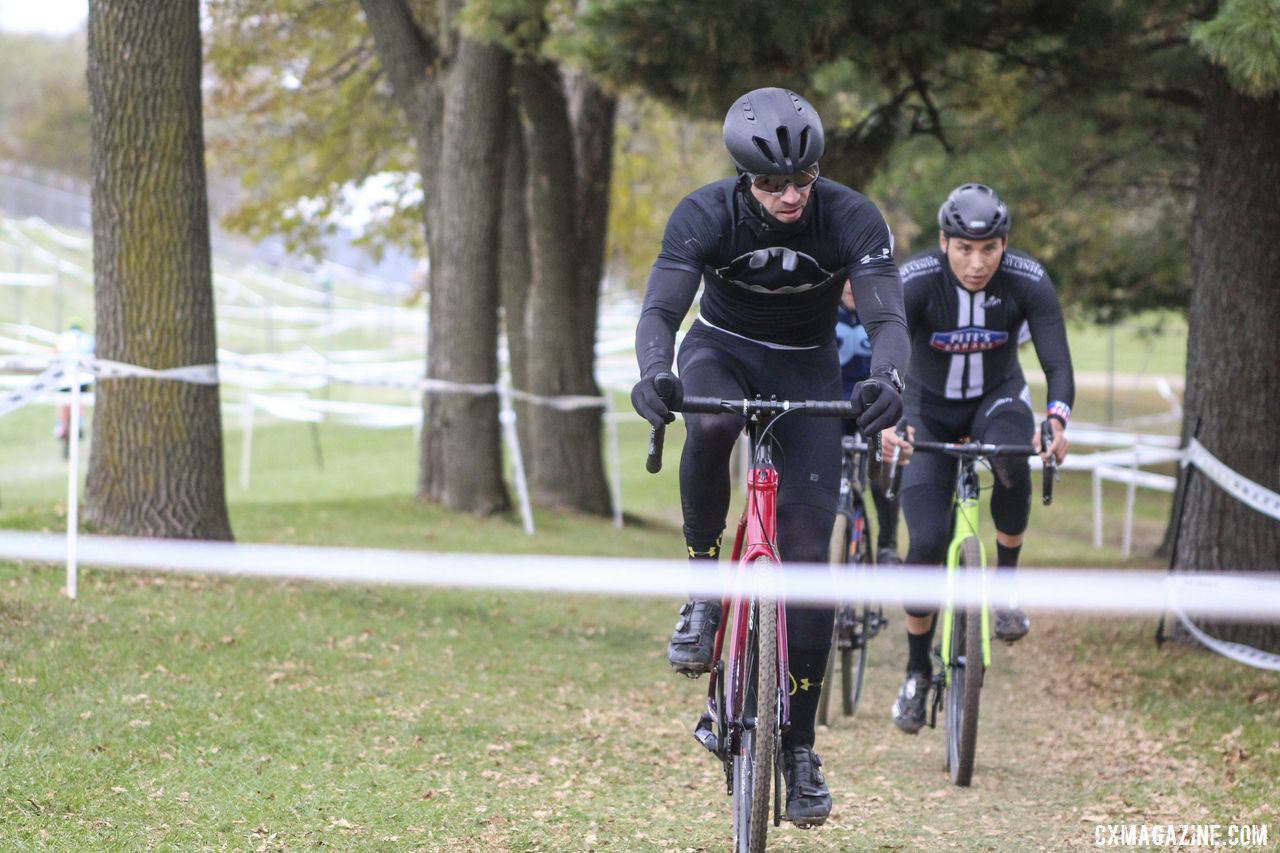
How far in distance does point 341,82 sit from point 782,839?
1659cm

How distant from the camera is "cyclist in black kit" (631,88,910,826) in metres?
4.82

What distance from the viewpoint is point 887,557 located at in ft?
27.1

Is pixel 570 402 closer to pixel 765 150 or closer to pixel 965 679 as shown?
pixel 965 679

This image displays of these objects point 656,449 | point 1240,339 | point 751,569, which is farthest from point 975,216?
point 1240,339

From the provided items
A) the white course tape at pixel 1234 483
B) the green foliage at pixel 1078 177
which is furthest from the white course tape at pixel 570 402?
the white course tape at pixel 1234 483

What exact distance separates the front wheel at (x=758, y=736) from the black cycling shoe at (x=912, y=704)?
7.22ft

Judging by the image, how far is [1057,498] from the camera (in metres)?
26.3

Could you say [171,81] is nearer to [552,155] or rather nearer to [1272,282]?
[1272,282]

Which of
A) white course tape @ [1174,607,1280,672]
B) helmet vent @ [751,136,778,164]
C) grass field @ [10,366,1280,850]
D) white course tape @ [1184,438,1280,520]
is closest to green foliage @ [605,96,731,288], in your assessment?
grass field @ [10,366,1280,850]

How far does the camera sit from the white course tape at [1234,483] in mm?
8695

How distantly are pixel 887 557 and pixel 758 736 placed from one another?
3.78m

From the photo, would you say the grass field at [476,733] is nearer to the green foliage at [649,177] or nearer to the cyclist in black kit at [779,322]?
the cyclist in black kit at [779,322]

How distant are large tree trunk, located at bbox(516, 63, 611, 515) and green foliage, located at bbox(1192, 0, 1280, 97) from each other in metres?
10.7

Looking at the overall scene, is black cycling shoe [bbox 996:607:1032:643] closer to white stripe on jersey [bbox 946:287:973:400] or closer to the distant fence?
white stripe on jersey [bbox 946:287:973:400]
